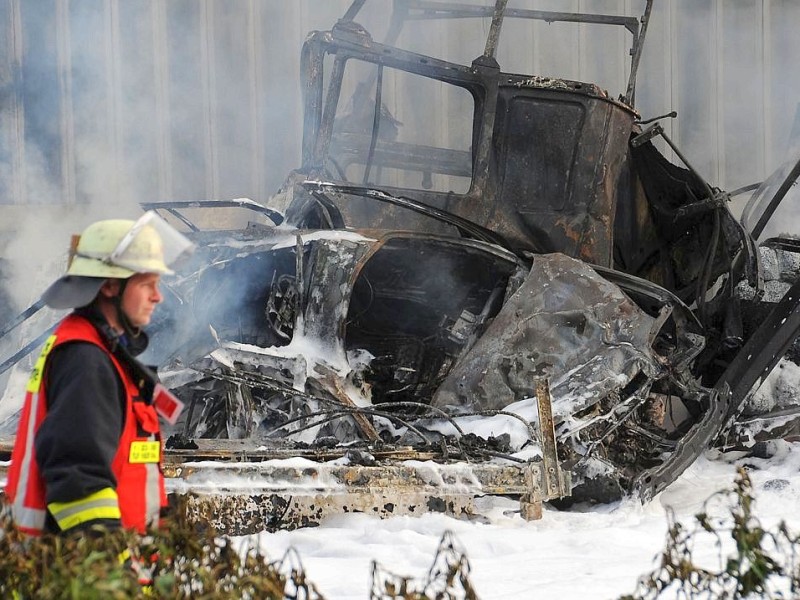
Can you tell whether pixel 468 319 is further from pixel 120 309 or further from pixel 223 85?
pixel 223 85

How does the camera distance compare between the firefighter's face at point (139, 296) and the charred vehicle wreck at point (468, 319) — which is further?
the charred vehicle wreck at point (468, 319)

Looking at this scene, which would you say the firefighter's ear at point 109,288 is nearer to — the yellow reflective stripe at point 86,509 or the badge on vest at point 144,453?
the badge on vest at point 144,453

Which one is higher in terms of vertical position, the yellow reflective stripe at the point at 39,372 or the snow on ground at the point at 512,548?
the yellow reflective stripe at the point at 39,372

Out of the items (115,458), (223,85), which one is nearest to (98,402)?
(115,458)

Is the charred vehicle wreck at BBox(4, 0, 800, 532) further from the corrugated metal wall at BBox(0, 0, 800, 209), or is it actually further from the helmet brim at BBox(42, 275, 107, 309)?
the corrugated metal wall at BBox(0, 0, 800, 209)

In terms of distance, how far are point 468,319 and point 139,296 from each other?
369 centimetres

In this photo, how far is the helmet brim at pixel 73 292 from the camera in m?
2.26

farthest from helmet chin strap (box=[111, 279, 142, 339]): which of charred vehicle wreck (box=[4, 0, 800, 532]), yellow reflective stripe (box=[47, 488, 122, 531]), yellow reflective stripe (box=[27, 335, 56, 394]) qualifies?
charred vehicle wreck (box=[4, 0, 800, 532])

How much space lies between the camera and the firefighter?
212cm

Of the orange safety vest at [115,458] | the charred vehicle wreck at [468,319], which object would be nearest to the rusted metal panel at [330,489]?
the charred vehicle wreck at [468,319]

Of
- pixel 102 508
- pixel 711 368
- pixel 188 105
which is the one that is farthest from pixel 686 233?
pixel 102 508

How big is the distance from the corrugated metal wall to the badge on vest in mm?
7488

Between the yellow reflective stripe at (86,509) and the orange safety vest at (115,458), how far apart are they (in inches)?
3.9

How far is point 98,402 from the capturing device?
216cm
